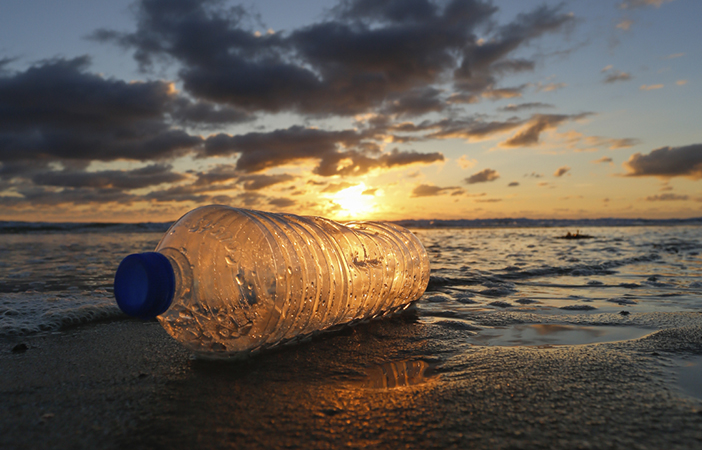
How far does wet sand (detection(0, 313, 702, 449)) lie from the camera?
39.7 inches

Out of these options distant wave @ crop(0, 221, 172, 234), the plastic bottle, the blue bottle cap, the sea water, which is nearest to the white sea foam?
the sea water

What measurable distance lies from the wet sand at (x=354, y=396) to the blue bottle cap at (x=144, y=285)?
0.82 feet

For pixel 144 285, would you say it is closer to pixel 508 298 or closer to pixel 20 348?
pixel 20 348

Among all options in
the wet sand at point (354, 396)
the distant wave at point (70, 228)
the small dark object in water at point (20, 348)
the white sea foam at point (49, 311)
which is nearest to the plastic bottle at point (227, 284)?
the wet sand at point (354, 396)

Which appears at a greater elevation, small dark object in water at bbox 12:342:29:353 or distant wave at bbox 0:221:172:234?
distant wave at bbox 0:221:172:234

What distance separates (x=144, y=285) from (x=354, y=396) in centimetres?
76

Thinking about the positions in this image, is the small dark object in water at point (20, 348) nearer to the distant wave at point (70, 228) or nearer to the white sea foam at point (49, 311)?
the white sea foam at point (49, 311)

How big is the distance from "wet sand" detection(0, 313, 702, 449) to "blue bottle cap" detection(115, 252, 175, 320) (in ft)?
0.82

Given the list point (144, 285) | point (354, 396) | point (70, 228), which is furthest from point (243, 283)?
point (70, 228)

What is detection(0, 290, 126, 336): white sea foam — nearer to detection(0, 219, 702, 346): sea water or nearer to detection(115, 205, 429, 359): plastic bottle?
detection(0, 219, 702, 346): sea water

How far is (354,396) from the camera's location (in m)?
1.28

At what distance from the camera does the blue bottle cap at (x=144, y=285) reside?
4.47 feet

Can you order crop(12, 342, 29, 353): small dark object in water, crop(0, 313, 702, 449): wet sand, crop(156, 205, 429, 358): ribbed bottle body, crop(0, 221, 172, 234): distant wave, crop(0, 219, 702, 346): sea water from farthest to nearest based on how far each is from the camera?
crop(0, 221, 172, 234): distant wave
crop(0, 219, 702, 346): sea water
crop(12, 342, 29, 353): small dark object in water
crop(156, 205, 429, 358): ribbed bottle body
crop(0, 313, 702, 449): wet sand

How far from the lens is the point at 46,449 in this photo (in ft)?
3.22
